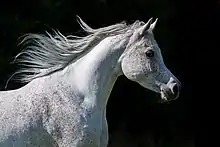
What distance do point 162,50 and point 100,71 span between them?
4.01m

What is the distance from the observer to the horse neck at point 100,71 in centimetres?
516

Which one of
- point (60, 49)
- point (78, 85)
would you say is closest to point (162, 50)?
point (60, 49)

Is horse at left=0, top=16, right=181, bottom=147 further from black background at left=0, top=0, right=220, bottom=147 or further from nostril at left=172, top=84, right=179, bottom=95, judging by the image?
black background at left=0, top=0, right=220, bottom=147

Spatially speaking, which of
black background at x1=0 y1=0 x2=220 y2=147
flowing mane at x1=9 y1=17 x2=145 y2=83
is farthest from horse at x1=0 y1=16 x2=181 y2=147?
black background at x1=0 y1=0 x2=220 y2=147

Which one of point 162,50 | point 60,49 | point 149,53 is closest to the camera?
point 149,53

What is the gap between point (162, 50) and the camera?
9117 mm

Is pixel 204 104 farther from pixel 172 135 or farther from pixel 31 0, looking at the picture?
pixel 31 0

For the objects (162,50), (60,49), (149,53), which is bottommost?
(162,50)

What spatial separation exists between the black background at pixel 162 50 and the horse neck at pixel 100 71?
10.5 ft

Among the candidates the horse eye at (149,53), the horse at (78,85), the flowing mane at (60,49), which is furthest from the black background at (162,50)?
the horse eye at (149,53)

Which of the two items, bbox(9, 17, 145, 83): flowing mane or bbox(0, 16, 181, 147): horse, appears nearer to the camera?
bbox(0, 16, 181, 147): horse

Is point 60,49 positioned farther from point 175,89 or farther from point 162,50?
point 162,50

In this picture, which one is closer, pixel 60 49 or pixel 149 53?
pixel 149 53

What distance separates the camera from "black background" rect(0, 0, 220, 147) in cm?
864
